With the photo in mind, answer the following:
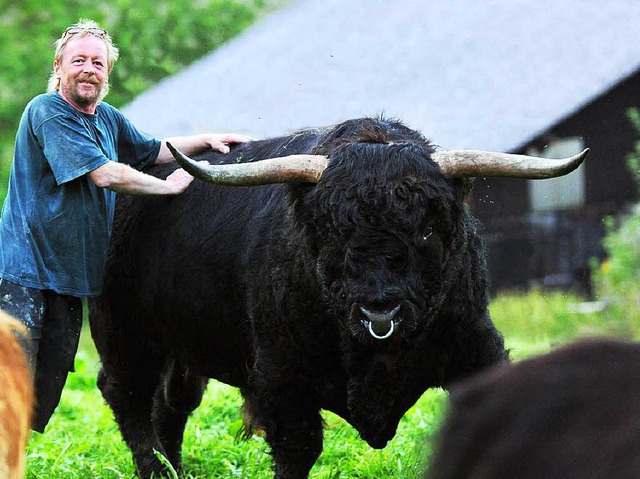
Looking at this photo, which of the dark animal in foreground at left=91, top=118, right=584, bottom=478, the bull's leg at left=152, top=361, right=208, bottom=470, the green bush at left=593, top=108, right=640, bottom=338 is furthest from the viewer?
the green bush at left=593, top=108, right=640, bottom=338

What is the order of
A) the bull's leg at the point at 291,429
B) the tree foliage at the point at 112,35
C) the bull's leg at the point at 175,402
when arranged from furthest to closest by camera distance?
the tree foliage at the point at 112,35
the bull's leg at the point at 175,402
the bull's leg at the point at 291,429

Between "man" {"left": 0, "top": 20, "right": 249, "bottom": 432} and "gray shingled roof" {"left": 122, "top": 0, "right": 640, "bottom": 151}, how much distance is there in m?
16.2

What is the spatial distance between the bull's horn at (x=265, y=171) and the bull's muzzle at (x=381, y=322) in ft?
2.54

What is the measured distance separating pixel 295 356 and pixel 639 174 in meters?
13.9

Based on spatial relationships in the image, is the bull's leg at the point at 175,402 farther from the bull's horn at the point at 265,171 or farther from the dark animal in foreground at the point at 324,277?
the bull's horn at the point at 265,171

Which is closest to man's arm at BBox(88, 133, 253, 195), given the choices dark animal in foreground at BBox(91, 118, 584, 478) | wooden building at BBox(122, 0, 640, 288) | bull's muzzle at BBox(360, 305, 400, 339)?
dark animal in foreground at BBox(91, 118, 584, 478)

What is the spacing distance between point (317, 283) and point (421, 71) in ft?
77.1

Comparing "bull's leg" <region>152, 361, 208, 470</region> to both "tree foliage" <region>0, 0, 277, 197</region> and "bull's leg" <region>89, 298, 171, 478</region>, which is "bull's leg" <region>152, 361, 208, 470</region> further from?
"tree foliage" <region>0, 0, 277, 197</region>

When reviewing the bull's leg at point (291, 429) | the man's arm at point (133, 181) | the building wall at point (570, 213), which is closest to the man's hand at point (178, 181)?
the man's arm at point (133, 181)

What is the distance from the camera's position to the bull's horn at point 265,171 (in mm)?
5570

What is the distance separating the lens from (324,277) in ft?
17.8

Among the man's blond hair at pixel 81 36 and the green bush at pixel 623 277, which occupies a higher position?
the man's blond hair at pixel 81 36

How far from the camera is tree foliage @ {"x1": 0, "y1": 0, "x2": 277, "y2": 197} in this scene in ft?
111

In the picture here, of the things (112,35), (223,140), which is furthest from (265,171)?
(112,35)
